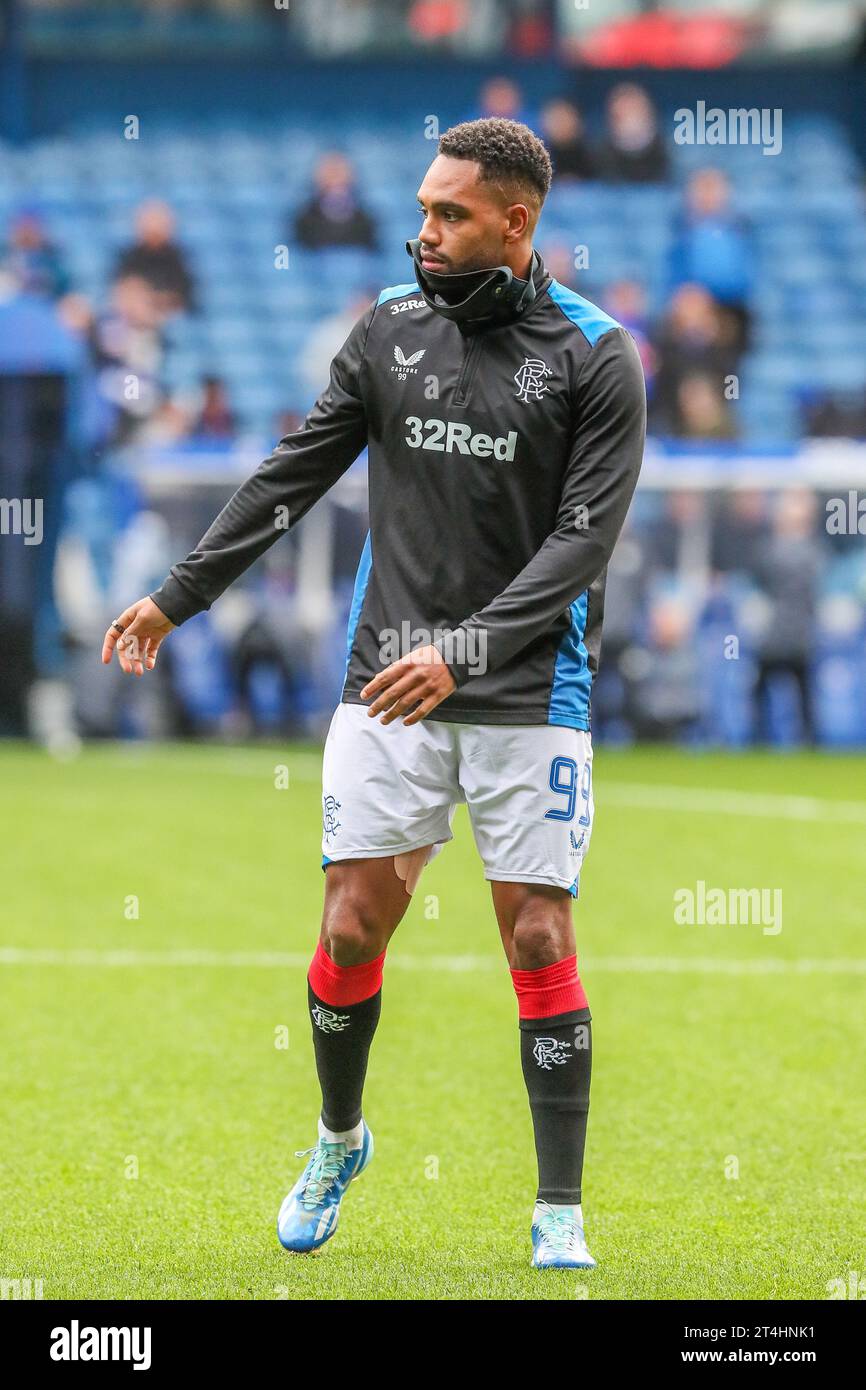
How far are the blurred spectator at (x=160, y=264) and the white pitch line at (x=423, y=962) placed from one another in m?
11.9

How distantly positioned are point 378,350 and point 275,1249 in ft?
6.20

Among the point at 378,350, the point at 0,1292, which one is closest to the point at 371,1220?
the point at 0,1292

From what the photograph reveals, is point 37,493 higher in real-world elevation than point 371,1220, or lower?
lower

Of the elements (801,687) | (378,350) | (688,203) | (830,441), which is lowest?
(801,687)

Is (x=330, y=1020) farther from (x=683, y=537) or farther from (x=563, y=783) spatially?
(x=683, y=537)

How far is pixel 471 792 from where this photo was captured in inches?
173

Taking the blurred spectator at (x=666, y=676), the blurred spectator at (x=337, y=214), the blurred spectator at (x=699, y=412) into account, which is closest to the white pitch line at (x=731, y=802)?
the blurred spectator at (x=666, y=676)

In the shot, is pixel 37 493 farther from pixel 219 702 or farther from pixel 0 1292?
pixel 0 1292

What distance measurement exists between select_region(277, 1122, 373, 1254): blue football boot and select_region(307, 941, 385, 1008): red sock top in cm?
32

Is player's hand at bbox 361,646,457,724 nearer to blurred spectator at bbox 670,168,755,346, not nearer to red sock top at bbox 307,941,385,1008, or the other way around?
red sock top at bbox 307,941,385,1008

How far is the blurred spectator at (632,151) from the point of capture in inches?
821

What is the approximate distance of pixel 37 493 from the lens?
14617mm

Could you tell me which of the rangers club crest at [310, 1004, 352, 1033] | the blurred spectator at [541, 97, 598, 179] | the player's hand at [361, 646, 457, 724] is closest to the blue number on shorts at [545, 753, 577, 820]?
the player's hand at [361, 646, 457, 724]

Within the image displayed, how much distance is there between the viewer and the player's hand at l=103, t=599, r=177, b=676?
4.53 m
